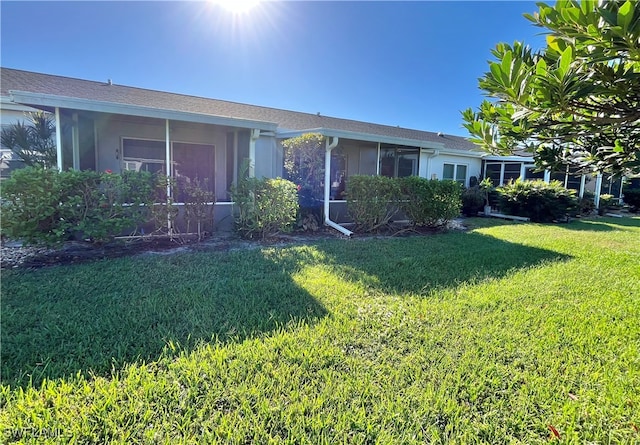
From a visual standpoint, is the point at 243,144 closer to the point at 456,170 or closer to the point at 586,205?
the point at 456,170

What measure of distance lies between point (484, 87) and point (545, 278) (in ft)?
14.2

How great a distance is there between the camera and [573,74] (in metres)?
1.94

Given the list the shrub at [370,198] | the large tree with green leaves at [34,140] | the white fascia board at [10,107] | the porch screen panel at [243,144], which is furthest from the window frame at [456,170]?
the white fascia board at [10,107]

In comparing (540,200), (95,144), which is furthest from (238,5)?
(540,200)

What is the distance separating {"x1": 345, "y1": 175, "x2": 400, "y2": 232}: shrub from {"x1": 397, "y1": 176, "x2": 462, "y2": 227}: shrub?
0.40 m

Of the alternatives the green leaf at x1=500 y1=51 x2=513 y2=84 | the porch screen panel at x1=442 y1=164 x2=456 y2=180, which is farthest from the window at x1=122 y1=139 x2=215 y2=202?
the porch screen panel at x1=442 y1=164 x2=456 y2=180

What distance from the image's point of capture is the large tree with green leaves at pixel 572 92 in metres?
1.77

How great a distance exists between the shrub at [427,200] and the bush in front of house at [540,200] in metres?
4.86

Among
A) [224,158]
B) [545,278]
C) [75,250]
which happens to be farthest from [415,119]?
[75,250]

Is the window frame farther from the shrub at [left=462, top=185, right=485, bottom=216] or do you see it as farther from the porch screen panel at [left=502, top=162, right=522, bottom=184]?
the porch screen panel at [left=502, top=162, right=522, bottom=184]

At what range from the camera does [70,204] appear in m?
5.90

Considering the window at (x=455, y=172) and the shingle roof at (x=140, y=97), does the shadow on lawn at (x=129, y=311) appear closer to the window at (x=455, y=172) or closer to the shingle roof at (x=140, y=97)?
the shingle roof at (x=140, y=97)

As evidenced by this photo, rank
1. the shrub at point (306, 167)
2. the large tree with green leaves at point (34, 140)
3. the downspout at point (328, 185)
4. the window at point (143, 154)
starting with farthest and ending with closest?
the shrub at point (306, 167)
the window at point (143, 154)
the downspout at point (328, 185)
the large tree with green leaves at point (34, 140)

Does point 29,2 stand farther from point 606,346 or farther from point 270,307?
point 606,346
